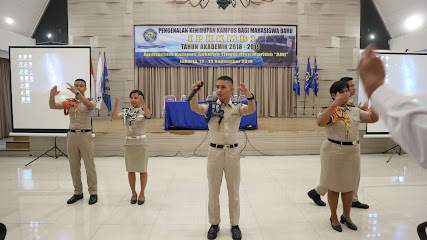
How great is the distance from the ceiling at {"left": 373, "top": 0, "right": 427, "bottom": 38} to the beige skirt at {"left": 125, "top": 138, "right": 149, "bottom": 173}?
9284 millimetres

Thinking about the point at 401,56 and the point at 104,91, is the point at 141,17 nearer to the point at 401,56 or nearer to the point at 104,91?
the point at 104,91

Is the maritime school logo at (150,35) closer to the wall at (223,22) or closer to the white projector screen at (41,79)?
the wall at (223,22)

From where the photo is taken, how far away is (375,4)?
34.6ft

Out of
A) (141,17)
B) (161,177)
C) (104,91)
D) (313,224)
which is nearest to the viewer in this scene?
(313,224)

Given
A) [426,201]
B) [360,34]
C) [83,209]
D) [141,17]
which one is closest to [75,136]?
[83,209]

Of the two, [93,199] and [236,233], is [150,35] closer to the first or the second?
[93,199]

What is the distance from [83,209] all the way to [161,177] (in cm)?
157

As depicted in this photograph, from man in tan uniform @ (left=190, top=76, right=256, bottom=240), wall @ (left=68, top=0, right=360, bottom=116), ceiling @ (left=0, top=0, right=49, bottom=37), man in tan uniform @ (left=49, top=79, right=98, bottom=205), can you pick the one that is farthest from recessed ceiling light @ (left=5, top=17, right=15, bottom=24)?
man in tan uniform @ (left=190, top=76, right=256, bottom=240)

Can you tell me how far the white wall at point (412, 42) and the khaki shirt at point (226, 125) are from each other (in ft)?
A: 28.2

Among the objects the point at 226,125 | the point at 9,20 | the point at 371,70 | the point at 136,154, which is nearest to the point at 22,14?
the point at 9,20

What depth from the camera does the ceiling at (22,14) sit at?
806 cm

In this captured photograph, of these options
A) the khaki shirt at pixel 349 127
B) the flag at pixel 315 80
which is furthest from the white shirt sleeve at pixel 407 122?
the flag at pixel 315 80

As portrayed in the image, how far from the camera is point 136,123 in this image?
144 inches

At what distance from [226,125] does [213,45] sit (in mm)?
8043
